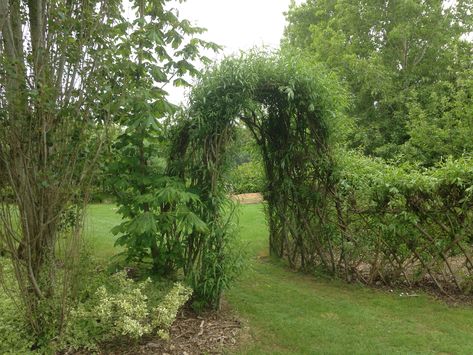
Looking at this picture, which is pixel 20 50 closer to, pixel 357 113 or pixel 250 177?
pixel 250 177

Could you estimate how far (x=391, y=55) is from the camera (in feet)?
45.3

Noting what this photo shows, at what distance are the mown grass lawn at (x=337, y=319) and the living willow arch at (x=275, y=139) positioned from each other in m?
0.52

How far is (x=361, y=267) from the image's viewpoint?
245 inches

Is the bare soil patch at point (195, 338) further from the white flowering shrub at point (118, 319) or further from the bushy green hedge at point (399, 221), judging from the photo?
the bushy green hedge at point (399, 221)

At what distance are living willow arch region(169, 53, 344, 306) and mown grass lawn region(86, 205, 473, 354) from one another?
524 millimetres

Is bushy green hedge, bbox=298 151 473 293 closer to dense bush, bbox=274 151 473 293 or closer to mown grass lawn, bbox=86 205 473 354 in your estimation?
dense bush, bbox=274 151 473 293

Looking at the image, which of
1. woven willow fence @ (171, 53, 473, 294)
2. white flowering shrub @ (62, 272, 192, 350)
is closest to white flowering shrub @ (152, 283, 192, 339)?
white flowering shrub @ (62, 272, 192, 350)

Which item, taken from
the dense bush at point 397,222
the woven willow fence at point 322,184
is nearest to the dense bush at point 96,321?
the woven willow fence at point 322,184

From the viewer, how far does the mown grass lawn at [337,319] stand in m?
3.68

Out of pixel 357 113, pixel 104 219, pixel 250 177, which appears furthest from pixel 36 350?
pixel 357 113

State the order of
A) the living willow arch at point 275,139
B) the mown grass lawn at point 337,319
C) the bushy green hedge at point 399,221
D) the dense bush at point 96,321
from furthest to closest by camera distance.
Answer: the bushy green hedge at point 399,221, the living willow arch at point 275,139, the mown grass lawn at point 337,319, the dense bush at point 96,321

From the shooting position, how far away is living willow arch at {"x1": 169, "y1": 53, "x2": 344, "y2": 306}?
4.09 m

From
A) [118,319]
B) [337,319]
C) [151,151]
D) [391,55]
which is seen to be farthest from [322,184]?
[391,55]

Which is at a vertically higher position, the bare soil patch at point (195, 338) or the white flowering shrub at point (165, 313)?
the white flowering shrub at point (165, 313)
